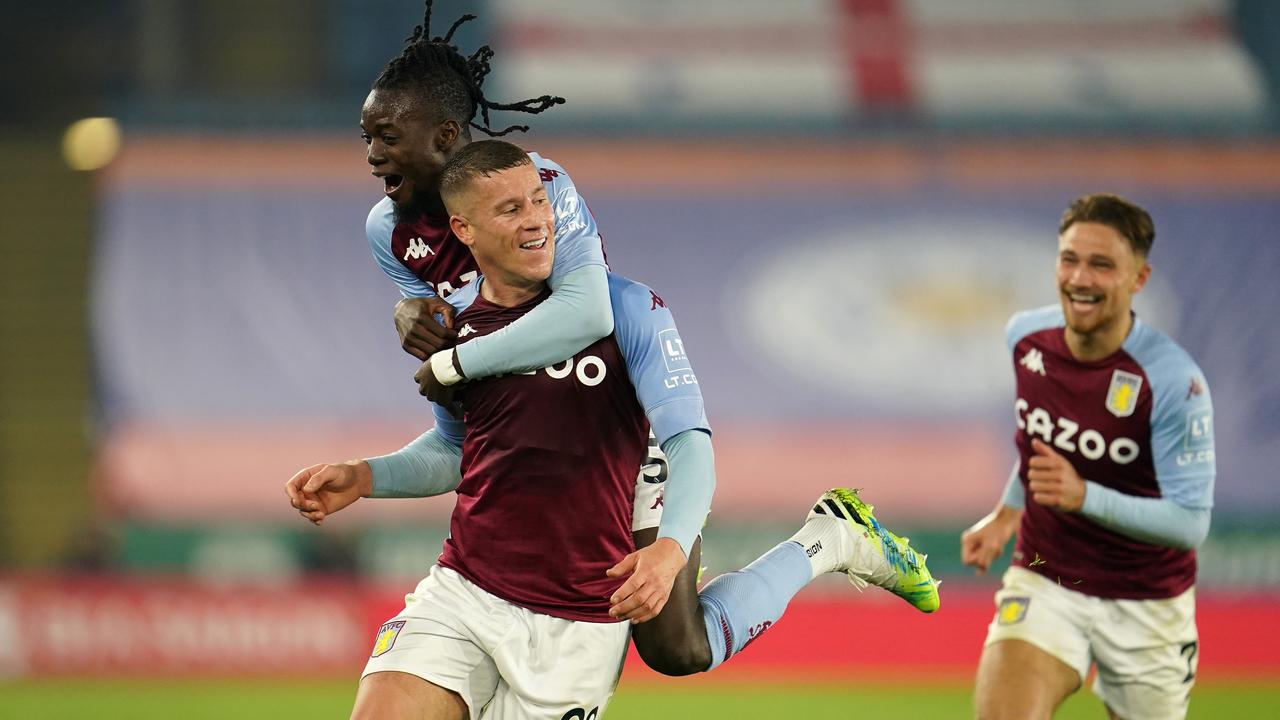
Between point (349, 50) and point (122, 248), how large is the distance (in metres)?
2.95

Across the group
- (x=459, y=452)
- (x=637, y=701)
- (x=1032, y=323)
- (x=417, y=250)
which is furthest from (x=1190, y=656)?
(x=637, y=701)

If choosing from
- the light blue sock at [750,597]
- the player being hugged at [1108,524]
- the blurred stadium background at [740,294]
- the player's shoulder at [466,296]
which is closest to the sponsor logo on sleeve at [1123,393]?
the player being hugged at [1108,524]

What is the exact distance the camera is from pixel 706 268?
474 inches

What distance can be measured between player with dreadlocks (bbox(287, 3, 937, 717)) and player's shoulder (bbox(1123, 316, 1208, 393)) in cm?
99

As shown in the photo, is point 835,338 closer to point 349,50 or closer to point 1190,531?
point 349,50

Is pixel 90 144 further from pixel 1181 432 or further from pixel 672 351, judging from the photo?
pixel 1181 432

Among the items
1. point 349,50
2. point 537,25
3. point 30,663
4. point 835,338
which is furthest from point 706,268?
point 30,663

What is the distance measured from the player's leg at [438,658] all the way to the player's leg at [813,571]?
63 cm

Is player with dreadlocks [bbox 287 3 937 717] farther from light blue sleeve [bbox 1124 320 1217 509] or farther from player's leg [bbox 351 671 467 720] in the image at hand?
light blue sleeve [bbox 1124 320 1217 509]

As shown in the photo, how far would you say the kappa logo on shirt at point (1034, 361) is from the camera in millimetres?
5117

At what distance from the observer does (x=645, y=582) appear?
3.49m

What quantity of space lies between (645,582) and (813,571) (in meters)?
1.15

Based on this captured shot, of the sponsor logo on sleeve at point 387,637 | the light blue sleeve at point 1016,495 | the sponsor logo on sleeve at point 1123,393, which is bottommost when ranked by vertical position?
the sponsor logo on sleeve at point 387,637

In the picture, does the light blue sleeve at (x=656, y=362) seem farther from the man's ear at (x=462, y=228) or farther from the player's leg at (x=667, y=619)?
the man's ear at (x=462, y=228)
